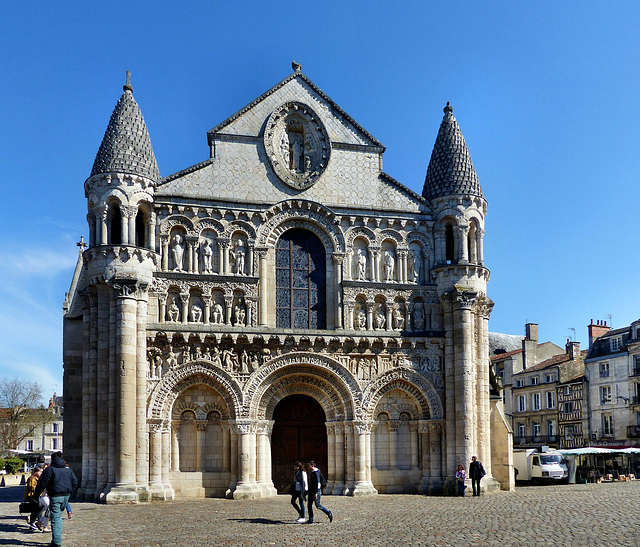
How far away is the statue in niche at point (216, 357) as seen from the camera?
92.7 feet

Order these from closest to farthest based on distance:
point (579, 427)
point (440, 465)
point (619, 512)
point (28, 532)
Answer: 1. point (28, 532)
2. point (619, 512)
3. point (440, 465)
4. point (579, 427)

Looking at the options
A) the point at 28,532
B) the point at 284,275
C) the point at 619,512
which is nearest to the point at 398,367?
the point at 284,275

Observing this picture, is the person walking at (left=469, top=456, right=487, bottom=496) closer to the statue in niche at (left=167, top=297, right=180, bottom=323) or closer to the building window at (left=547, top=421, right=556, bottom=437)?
the statue in niche at (left=167, top=297, right=180, bottom=323)

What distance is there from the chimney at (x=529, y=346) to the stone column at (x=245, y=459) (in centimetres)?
4184

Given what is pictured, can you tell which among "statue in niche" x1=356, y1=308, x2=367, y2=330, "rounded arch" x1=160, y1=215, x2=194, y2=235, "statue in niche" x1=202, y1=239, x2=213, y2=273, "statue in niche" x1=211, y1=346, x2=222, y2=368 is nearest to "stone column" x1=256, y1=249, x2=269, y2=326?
"statue in niche" x1=202, y1=239, x2=213, y2=273

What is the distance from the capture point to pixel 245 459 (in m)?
28.0

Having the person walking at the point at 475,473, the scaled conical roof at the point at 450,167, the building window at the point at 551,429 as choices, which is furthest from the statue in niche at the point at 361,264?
the building window at the point at 551,429

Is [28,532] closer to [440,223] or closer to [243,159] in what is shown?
[243,159]

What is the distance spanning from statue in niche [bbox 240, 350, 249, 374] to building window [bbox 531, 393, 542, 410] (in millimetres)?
40563

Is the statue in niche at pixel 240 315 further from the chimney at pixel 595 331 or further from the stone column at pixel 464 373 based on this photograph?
the chimney at pixel 595 331

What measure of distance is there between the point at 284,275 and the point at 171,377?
18.1 ft

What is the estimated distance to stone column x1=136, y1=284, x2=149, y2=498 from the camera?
26.6 metres

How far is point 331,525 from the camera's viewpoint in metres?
19.6

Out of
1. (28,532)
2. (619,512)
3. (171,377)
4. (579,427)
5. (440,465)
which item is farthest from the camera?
(579,427)
